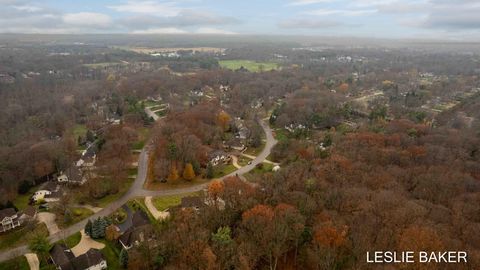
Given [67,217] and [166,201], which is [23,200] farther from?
[166,201]

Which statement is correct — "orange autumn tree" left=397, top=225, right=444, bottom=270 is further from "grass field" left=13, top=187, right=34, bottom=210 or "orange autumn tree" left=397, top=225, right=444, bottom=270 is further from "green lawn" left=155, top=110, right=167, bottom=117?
"green lawn" left=155, top=110, right=167, bottom=117

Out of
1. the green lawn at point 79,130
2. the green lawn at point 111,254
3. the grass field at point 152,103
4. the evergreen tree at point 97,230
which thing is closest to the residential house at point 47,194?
the evergreen tree at point 97,230

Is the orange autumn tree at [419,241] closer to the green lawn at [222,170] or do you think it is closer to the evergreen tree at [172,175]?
the green lawn at [222,170]

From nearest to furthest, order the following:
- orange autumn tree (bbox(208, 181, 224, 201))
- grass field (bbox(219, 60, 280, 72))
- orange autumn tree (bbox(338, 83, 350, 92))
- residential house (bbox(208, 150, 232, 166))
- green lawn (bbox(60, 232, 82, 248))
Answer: green lawn (bbox(60, 232, 82, 248)) → orange autumn tree (bbox(208, 181, 224, 201)) → residential house (bbox(208, 150, 232, 166)) → orange autumn tree (bbox(338, 83, 350, 92)) → grass field (bbox(219, 60, 280, 72))

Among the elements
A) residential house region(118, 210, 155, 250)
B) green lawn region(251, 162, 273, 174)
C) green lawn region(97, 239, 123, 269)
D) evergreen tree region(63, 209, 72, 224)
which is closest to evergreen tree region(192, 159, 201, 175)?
green lawn region(251, 162, 273, 174)

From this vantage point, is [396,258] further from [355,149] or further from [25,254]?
[25,254]

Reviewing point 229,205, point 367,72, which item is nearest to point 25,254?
point 229,205
